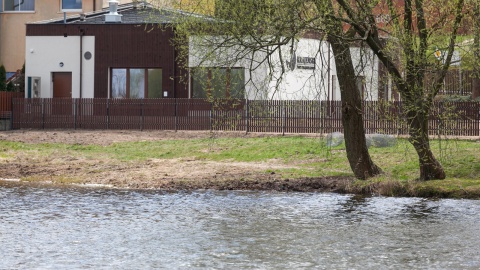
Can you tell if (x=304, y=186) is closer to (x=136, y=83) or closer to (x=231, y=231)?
(x=231, y=231)

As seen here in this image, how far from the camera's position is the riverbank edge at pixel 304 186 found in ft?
85.3

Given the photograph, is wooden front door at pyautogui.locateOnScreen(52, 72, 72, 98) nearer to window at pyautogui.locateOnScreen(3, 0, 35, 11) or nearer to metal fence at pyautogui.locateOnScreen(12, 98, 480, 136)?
metal fence at pyautogui.locateOnScreen(12, 98, 480, 136)

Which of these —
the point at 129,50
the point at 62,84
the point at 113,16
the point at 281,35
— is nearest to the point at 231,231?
the point at 281,35

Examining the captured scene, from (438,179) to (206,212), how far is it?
7272 mm

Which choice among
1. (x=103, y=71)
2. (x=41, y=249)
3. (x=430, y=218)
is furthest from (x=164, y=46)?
(x=41, y=249)

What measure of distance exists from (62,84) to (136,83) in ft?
13.0

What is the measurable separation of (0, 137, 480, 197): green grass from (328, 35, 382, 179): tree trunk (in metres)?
0.53

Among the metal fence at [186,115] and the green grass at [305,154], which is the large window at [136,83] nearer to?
the metal fence at [186,115]

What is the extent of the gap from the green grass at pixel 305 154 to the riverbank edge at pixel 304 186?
0.15 ft

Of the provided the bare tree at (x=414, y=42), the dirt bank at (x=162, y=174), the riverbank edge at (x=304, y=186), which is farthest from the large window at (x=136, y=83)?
the bare tree at (x=414, y=42)

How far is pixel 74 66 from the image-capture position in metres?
51.8

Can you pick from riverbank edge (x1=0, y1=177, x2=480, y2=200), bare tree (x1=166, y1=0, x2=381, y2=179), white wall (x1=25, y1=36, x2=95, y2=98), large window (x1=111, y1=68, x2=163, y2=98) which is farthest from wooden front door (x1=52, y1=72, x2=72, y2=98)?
bare tree (x1=166, y1=0, x2=381, y2=179)

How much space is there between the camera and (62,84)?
172ft

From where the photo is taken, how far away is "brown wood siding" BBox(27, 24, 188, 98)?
50438mm
